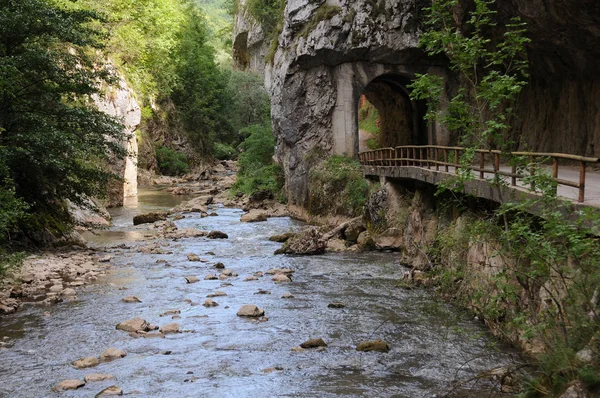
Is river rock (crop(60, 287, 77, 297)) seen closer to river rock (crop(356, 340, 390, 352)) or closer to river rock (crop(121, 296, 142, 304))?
river rock (crop(121, 296, 142, 304))

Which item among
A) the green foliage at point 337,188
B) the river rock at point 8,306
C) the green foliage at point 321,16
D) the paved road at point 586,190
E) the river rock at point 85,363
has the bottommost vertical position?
the river rock at point 85,363

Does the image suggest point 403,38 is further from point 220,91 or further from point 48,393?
point 220,91

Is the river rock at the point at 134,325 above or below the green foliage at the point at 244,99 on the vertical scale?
below

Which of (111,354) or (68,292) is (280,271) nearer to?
(68,292)

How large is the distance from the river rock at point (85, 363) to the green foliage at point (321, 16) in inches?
804

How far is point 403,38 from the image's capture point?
26.8 meters

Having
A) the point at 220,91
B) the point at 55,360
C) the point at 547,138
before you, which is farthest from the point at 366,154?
the point at 220,91

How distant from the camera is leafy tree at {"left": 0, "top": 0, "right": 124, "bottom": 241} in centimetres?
1709

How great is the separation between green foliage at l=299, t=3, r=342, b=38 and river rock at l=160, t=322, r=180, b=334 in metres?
18.7

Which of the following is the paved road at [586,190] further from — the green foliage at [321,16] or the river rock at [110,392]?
the green foliage at [321,16]

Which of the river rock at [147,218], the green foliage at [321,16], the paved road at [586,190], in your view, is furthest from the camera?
the river rock at [147,218]

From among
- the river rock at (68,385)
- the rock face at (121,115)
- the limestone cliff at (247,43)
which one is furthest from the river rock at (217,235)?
the limestone cliff at (247,43)

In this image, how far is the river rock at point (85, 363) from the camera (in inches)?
372

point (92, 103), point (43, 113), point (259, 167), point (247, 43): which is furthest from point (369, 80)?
point (247, 43)
